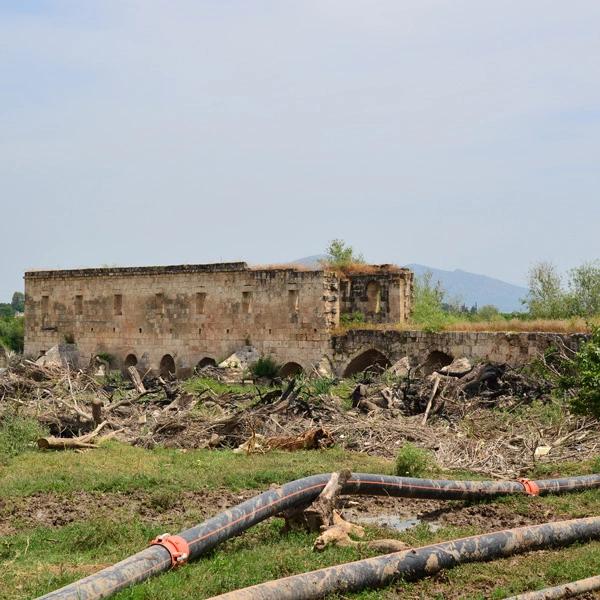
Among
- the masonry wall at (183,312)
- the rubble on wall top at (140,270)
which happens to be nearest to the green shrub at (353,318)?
the masonry wall at (183,312)

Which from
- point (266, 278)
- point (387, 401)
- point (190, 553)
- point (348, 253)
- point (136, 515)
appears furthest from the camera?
point (348, 253)

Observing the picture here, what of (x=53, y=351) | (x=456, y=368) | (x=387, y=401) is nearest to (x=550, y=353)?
(x=456, y=368)

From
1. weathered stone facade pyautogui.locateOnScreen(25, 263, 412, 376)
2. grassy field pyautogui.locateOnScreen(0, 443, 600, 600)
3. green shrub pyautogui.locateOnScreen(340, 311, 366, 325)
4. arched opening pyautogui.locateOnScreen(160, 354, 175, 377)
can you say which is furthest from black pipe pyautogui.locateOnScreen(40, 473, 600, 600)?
arched opening pyautogui.locateOnScreen(160, 354, 175, 377)

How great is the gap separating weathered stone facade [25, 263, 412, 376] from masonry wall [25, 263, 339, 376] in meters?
0.03

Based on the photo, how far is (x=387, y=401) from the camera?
1767 cm

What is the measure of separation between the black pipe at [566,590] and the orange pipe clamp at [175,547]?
8.57 feet

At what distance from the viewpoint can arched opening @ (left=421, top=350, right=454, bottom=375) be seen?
23852mm

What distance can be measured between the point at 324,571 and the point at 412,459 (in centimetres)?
479

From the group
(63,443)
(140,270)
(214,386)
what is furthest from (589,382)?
(140,270)

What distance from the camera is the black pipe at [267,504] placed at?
21.3 feet

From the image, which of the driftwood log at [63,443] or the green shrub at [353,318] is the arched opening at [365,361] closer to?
the green shrub at [353,318]

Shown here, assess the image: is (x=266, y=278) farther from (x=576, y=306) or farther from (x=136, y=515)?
(x=576, y=306)

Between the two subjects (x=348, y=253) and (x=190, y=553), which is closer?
(x=190, y=553)

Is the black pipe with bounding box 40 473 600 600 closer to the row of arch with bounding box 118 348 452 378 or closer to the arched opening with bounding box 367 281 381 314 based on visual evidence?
the row of arch with bounding box 118 348 452 378
